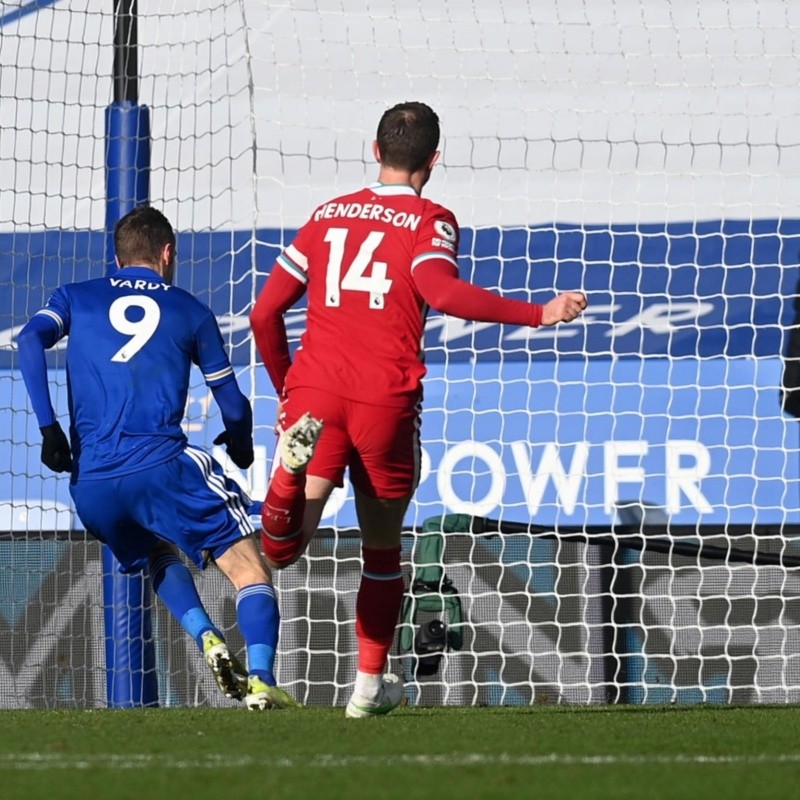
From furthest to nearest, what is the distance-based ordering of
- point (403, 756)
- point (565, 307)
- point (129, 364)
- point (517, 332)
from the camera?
point (517, 332) → point (129, 364) → point (565, 307) → point (403, 756)

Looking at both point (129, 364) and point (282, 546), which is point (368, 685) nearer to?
point (282, 546)

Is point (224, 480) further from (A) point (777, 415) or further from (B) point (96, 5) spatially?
(B) point (96, 5)

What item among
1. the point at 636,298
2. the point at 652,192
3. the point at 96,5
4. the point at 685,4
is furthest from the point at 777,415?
the point at 96,5

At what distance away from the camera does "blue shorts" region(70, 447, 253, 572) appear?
4738 millimetres

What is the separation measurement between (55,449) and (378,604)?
3.56 feet

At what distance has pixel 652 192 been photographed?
9.51 m

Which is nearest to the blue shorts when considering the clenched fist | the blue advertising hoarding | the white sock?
the white sock

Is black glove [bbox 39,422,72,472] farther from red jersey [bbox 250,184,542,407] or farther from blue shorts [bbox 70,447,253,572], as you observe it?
red jersey [bbox 250,184,542,407]

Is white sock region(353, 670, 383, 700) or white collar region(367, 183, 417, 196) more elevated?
white collar region(367, 183, 417, 196)

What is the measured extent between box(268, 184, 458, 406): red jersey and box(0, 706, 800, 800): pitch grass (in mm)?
944

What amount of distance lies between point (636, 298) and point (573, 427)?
0.85m

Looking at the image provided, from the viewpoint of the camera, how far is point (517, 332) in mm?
8336

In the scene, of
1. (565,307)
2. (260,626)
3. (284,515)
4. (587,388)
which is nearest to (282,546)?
(284,515)

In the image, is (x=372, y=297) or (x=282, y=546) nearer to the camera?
(x=282, y=546)
